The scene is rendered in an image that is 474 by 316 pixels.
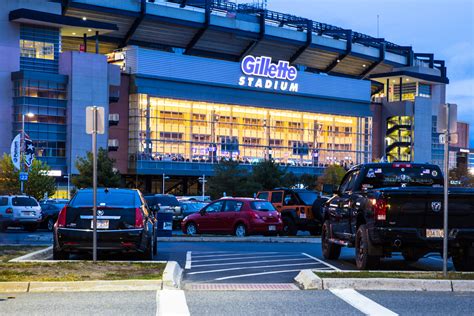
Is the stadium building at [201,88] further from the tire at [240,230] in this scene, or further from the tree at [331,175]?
the tire at [240,230]

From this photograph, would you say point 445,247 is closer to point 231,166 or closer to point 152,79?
point 231,166

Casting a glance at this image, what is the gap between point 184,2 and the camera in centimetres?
10912

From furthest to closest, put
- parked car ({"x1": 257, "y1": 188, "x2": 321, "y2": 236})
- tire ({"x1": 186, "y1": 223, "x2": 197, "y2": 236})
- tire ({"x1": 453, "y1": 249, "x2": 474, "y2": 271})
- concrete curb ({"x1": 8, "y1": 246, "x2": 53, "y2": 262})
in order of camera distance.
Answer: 1. parked car ({"x1": 257, "y1": 188, "x2": 321, "y2": 236})
2. tire ({"x1": 186, "y1": 223, "x2": 197, "y2": 236})
3. concrete curb ({"x1": 8, "y1": 246, "x2": 53, "y2": 262})
4. tire ({"x1": 453, "y1": 249, "x2": 474, "y2": 271})

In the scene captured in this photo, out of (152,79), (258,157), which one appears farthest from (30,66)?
(258,157)

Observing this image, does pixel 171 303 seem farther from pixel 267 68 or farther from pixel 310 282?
pixel 267 68

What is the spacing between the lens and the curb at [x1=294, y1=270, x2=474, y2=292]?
492 inches

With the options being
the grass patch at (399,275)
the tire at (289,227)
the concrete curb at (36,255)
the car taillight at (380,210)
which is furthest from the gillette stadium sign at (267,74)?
the grass patch at (399,275)

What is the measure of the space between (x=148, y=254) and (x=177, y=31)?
316 feet

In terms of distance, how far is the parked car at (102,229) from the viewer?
1695cm

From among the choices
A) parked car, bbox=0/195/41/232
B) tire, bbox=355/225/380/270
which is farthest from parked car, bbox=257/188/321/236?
tire, bbox=355/225/380/270

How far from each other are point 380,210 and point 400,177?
2678mm

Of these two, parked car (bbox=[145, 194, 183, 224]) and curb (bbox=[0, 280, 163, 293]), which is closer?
curb (bbox=[0, 280, 163, 293])

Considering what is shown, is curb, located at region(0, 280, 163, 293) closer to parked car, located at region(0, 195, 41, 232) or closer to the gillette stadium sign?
parked car, located at region(0, 195, 41, 232)

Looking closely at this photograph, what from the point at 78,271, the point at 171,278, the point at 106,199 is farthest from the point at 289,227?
the point at 171,278
